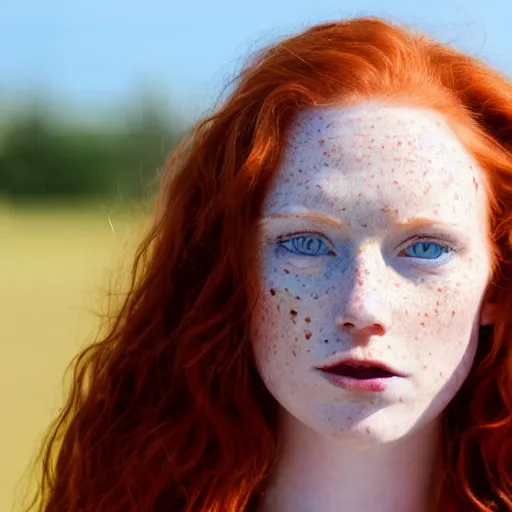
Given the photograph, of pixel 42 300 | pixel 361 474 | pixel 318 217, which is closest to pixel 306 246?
pixel 318 217

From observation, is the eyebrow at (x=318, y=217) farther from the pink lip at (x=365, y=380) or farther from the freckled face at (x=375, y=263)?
the pink lip at (x=365, y=380)

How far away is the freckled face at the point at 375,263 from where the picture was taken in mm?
1618

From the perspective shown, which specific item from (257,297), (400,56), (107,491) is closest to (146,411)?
(107,491)

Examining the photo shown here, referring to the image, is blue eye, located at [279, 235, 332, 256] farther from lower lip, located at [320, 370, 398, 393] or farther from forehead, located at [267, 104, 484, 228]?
lower lip, located at [320, 370, 398, 393]

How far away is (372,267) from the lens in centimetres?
162

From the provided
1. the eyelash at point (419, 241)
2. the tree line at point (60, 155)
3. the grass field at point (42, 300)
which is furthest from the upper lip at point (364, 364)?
the tree line at point (60, 155)

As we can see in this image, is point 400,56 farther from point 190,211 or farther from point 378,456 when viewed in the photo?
point 378,456

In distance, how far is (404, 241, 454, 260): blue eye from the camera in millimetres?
1644

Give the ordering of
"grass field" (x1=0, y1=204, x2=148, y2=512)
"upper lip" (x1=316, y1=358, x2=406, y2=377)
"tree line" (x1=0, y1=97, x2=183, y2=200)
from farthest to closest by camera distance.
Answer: "tree line" (x1=0, y1=97, x2=183, y2=200) < "grass field" (x1=0, y1=204, x2=148, y2=512) < "upper lip" (x1=316, y1=358, x2=406, y2=377)

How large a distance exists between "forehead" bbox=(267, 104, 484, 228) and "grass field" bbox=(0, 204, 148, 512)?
1.67 ft

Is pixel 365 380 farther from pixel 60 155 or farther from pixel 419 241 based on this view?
pixel 60 155

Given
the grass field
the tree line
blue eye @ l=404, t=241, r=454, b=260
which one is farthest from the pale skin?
the tree line

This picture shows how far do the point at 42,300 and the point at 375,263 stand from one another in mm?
9512

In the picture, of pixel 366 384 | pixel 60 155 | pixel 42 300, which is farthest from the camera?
pixel 60 155
